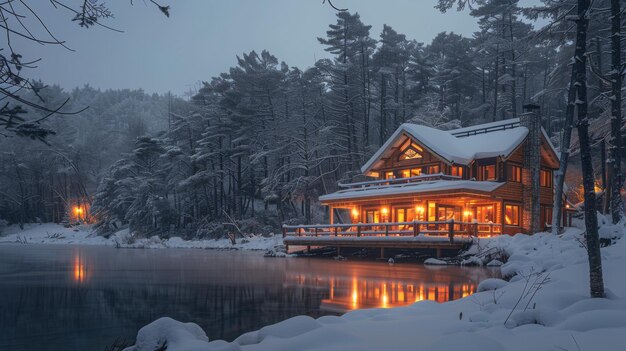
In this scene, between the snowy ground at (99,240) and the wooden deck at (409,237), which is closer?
the wooden deck at (409,237)

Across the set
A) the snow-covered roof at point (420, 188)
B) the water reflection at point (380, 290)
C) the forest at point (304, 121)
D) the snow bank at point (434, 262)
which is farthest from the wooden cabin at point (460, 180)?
the water reflection at point (380, 290)

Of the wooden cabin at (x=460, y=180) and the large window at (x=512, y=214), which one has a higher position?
the wooden cabin at (x=460, y=180)

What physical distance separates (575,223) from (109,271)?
119 feet

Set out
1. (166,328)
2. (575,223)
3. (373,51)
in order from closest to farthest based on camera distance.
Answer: (166,328), (575,223), (373,51)

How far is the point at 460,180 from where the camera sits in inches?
1180

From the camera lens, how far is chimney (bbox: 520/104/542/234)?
31481 mm

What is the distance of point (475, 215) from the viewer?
32.8 metres

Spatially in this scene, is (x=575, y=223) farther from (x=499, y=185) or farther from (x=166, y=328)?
(x=166, y=328)

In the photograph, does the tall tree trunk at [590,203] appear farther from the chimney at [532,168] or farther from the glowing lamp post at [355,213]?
the glowing lamp post at [355,213]

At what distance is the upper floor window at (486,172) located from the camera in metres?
32.2

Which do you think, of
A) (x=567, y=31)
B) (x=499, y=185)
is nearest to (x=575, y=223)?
(x=499, y=185)

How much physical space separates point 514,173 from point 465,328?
92.0ft

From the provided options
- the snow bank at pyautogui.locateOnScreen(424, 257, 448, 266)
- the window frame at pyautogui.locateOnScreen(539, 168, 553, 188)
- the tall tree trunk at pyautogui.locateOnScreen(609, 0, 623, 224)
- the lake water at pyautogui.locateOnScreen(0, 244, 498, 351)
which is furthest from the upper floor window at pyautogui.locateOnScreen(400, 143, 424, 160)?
the tall tree trunk at pyautogui.locateOnScreen(609, 0, 623, 224)

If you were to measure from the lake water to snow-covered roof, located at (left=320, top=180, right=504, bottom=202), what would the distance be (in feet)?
25.8
